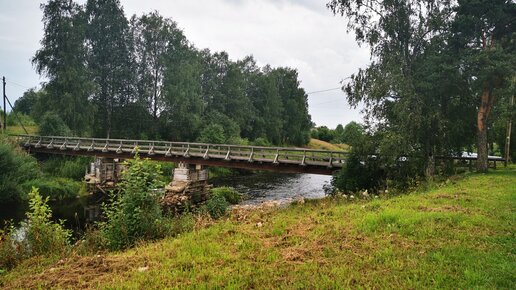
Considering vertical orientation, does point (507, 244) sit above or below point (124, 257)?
above

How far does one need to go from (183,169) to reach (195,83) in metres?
22.8

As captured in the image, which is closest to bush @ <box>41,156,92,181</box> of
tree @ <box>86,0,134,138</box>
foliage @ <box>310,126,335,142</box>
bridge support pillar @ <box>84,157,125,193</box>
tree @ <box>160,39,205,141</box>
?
bridge support pillar @ <box>84,157,125,193</box>

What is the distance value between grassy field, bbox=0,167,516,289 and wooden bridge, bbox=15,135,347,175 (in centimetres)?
1234

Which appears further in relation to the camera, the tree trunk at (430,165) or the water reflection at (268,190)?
the water reflection at (268,190)

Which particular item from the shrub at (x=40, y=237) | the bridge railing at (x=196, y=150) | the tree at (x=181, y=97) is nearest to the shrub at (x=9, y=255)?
the shrub at (x=40, y=237)

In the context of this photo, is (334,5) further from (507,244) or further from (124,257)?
(124,257)

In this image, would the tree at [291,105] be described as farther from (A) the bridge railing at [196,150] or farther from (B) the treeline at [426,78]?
(B) the treeline at [426,78]

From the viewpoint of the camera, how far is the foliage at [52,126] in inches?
1446

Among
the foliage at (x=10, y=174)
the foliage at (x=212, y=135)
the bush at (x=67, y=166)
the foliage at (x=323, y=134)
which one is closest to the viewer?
the foliage at (x=10, y=174)

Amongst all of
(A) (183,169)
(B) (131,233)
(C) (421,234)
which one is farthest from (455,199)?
(A) (183,169)

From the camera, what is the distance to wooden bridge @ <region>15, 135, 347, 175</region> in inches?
888

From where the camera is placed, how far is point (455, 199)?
37.1 feet

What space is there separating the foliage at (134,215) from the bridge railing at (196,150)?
12.4 m

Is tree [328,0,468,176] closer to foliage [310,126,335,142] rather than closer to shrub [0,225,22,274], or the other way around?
shrub [0,225,22,274]
